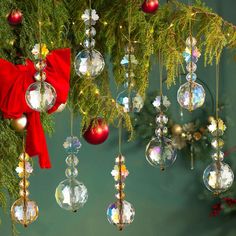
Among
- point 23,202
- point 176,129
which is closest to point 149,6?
point 23,202

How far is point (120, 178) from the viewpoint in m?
1.70

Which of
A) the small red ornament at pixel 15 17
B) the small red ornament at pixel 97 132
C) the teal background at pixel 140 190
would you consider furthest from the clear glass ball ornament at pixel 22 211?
the teal background at pixel 140 190

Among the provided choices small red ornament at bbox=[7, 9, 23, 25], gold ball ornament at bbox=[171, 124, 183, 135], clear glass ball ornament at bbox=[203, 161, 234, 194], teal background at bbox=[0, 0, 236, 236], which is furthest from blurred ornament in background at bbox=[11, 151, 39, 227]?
gold ball ornament at bbox=[171, 124, 183, 135]

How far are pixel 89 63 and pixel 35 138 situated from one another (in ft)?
0.77

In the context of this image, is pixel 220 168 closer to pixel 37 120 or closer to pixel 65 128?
pixel 37 120

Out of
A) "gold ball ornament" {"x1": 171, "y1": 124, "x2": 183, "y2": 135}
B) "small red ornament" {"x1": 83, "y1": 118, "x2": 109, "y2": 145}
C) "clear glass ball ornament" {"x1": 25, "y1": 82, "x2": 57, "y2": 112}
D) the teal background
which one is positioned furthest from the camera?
"gold ball ornament" {"x1": 171, "y1": 124, "x2": 183, "y2": 135}

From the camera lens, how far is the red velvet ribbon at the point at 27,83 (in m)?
1.62

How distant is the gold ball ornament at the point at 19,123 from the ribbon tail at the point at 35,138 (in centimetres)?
2

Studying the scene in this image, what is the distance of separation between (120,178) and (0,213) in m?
1.66

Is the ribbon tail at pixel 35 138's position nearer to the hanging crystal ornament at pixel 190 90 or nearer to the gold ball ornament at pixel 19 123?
the gold ball ornament at pixel 19 123

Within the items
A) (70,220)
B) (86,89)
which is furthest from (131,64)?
(70,220)

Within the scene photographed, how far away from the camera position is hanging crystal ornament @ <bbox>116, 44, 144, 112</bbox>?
1.77 m

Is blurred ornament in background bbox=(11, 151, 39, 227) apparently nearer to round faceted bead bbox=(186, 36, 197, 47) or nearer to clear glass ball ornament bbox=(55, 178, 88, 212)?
clear glass ball ornament bbox=(55, 178, 88, 212)

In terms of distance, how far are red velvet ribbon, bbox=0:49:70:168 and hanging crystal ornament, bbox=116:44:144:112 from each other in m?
0.16
